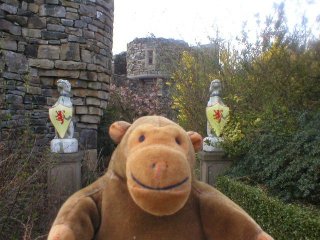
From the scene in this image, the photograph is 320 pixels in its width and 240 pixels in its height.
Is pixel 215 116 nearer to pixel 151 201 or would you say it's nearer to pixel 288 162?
pixel 288 162

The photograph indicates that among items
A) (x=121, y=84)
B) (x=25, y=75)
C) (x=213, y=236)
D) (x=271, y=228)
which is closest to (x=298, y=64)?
(x=271, y=228)

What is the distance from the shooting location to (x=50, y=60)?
6727 millimetres

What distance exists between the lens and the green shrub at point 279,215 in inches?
121

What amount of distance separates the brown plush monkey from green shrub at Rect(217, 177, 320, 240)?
1.60 m

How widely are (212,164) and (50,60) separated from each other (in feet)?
11.0

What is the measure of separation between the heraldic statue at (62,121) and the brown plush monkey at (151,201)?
4.15 metres

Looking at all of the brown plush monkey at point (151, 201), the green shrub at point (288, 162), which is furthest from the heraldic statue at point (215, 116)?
the brown plush monkey at point (151, 201)

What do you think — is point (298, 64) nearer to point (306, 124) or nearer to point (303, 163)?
point (306, 124)

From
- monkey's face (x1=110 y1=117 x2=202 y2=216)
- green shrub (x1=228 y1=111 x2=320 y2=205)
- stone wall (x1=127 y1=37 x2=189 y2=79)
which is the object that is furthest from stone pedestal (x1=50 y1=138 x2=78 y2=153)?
stone wall (x1=127 y1=37 x2=189 y2=79)

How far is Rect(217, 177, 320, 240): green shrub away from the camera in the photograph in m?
3.08

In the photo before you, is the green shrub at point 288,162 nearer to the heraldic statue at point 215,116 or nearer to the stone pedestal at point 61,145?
the heraldic statue at point 215,116

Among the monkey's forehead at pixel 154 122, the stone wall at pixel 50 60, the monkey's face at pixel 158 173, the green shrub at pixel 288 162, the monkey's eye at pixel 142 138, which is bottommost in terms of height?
the green shrub at pixel 288 162

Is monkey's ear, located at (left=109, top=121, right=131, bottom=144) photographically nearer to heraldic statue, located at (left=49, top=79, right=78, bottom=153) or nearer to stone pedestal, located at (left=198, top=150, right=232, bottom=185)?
heraldic statue, located at (left=49, top=79, right=78, bottom=153)

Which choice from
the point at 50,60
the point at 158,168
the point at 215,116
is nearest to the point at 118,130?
the point at 158,168
